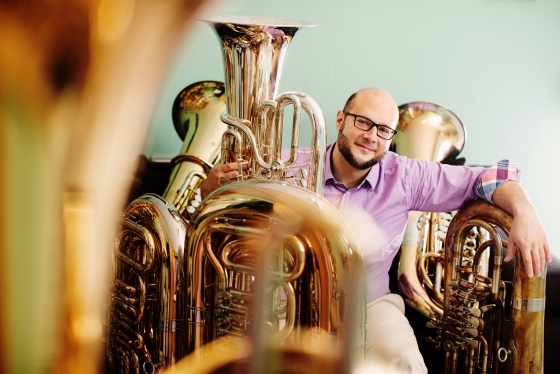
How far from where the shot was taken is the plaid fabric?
141 cm

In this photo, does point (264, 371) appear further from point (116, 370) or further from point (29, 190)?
point (116, 370)

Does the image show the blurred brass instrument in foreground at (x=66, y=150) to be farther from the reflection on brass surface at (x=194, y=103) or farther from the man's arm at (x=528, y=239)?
the reflection on brass surface at (x=194, y=103)

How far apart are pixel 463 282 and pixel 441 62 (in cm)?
123

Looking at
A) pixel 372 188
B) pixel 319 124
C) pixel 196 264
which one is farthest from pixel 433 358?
pixel 196 264

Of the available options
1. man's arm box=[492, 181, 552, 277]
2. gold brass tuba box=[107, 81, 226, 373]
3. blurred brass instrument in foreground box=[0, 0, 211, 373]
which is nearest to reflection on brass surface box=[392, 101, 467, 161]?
man's arm box=[492, 181, 552, 277]

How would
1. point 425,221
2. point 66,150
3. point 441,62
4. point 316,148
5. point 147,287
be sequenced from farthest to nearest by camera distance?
point 441,62 → point 425,221 → point 316,148 → point 147,287 → point 66,150

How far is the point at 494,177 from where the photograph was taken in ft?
4.67

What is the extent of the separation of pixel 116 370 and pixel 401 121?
1.22m

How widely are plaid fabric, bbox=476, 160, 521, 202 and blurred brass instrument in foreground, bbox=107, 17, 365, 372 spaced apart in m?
0.50

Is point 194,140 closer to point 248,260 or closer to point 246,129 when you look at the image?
point 246,129

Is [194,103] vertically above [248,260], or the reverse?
[194,103]

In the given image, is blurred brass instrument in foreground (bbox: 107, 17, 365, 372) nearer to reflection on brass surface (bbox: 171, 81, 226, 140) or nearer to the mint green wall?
reflection on brass surface (bbox: 171, 81, 226, 140)

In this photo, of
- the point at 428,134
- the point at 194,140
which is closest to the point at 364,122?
the point at 428,134

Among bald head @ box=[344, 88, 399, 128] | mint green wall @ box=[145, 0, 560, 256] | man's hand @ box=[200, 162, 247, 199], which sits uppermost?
mint green wall @ box=[145, 0, 560, 256]
